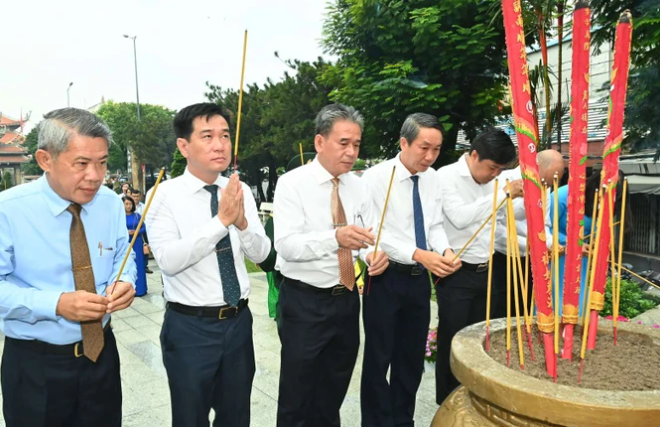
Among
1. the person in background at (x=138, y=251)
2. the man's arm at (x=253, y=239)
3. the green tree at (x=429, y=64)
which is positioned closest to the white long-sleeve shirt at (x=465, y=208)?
the man's arm at (x=253, y=239)

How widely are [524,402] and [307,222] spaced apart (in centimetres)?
138

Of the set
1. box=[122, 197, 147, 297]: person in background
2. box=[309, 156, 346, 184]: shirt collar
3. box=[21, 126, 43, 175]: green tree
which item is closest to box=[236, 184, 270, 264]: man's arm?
box=[309, 156, 346, 184]: shirt collar

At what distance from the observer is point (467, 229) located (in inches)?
115

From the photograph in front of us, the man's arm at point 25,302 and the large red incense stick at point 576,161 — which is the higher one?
the large red incense stick at point 576,161

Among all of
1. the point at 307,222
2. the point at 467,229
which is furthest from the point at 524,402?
the point at 467,229

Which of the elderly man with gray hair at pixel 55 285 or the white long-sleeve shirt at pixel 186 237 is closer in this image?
the elderly man with gray hair at pixel 55 285

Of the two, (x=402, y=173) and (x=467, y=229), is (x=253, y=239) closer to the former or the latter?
(x=402, y=173)

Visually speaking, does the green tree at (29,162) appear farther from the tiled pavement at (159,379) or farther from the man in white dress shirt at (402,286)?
the man in white dress shirt at (402,286)

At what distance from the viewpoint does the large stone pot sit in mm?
994

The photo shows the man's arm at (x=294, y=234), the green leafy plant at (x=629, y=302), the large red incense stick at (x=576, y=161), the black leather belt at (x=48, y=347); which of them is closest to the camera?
the large red incense stick at (x=576, y=161)

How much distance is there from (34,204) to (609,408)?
172cm

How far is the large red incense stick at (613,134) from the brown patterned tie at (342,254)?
1.06m

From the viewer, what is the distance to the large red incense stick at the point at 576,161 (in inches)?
47.3

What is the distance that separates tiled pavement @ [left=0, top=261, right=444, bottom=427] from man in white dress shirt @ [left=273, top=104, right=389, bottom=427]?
612mm
